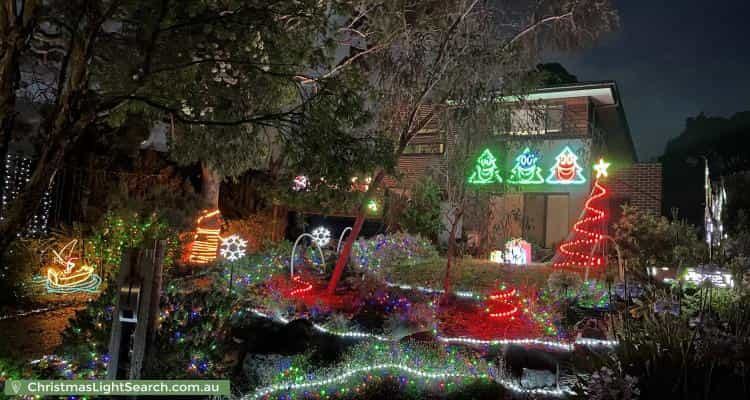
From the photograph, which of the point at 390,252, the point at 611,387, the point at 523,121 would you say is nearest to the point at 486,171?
the point at 523,121

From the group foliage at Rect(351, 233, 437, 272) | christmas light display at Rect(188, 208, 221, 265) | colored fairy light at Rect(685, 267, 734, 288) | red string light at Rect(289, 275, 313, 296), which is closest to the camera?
colored fairy light at Rect(685, 267, 734, 288)

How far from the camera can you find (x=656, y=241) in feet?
37.7

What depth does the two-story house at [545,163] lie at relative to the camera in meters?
8.78

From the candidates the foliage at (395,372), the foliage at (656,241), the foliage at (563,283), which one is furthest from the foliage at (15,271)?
the foliage at (656,241)

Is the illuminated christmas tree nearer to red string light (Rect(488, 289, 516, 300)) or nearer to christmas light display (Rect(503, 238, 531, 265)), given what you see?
christmas light display (Rect(503, 238, 531, 265))

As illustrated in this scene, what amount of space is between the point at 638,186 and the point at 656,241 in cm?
383

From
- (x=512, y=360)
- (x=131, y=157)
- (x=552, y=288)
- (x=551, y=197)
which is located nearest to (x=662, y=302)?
(x=512, y=360)

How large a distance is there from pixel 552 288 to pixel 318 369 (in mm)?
4884

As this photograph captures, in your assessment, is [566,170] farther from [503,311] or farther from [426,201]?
[503,311]

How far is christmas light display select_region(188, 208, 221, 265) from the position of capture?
12.0 m

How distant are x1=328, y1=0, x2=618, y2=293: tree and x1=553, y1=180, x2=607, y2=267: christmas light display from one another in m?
4.44

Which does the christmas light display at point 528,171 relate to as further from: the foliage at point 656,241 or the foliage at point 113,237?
the foliage at point 113,237

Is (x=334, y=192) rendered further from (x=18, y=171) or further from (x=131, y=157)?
(x=131, y=157)

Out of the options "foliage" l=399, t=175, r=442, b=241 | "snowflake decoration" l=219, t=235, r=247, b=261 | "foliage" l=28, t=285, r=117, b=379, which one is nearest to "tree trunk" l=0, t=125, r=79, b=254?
"foliage" l=28, t=285, r=117, b=379
